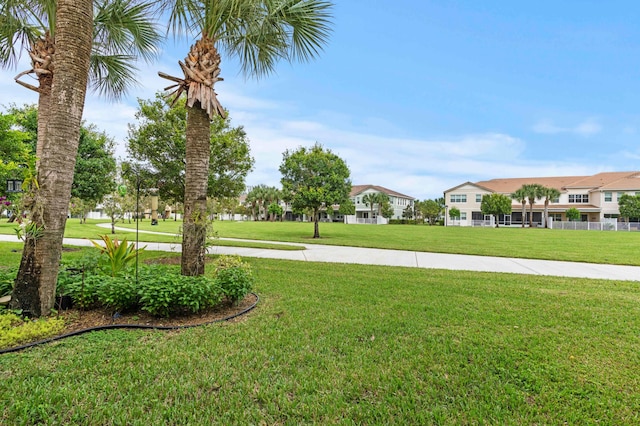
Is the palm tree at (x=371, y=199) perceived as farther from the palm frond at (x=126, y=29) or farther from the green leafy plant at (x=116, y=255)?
the green leafy plant at (x=116, y=255)

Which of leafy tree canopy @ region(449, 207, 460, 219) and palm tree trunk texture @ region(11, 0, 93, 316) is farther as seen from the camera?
leafy tree canopy @ region(449, 207, 460, 219)

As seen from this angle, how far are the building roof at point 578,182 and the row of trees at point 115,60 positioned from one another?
51769 mm

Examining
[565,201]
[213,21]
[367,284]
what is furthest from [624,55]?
[565,201]

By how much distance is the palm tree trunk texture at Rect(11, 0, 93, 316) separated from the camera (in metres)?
3.65

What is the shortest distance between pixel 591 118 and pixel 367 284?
1226 inches

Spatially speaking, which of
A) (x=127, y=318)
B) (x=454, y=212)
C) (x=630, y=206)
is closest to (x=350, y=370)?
(x=127, y=318)

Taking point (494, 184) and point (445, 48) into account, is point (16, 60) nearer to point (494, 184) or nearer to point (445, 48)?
point (445, 48)

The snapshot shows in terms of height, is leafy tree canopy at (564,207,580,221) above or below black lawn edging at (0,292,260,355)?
above

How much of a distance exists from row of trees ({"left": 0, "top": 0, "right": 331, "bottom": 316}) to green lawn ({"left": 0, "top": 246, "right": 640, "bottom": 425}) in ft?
4.48

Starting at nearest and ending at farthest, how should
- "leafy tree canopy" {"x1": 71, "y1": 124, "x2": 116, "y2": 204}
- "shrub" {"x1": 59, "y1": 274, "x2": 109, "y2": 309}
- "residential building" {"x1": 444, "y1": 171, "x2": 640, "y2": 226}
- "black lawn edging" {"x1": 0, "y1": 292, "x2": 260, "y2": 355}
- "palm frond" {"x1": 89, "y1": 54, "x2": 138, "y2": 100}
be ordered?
"black lawn edging" {"x1": 0, "y1": 292, "x2": 260, "y2": 355}, "shrub" {"x1": 59, "y1": 274, "x2": 109, "y2": 309}, "palm frond" {"x1": 89, "y1": 54, "x2": 138, "y2": 100}, "leafy tree canopy" {"x1": 71, "y1": 124, "x2": 116, "y2": 204}, "residential building" {"x1": 444, "y1": 171, "x2": 640, "y2": 226}

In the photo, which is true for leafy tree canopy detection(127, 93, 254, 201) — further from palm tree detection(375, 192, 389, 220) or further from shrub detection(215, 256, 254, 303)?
palm tree detection(375, 192, 389, 220)

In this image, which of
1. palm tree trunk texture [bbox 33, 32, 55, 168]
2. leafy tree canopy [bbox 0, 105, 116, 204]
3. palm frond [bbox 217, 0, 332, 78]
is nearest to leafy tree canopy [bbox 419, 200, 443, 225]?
leafy tree canopy [bbox 0, 105, 116, 204]

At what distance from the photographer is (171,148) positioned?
35.9 ft

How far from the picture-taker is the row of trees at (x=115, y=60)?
3.69 m
